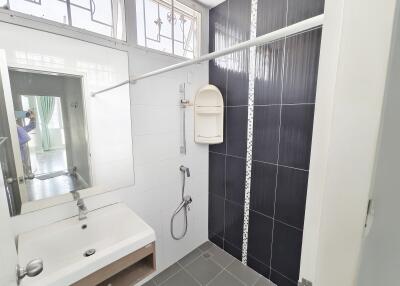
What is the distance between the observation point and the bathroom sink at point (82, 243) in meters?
0.88

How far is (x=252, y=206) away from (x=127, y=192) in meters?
1.14

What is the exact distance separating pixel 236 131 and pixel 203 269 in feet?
4.68

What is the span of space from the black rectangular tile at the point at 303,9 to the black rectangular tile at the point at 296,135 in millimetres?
614

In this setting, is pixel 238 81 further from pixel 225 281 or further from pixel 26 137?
pixel 225 281

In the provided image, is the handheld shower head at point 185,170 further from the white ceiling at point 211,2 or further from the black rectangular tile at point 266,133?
the white ceiling at point 211,2

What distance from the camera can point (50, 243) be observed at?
1104 mm

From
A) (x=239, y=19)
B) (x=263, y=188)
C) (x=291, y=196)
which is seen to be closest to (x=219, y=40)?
(x=239, y=19)

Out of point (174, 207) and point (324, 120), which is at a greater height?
point (324, 120)

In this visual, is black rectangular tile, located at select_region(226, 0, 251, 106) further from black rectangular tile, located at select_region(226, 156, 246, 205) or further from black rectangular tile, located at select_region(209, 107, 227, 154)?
black rectangular tile, located at select_region(226, 156, 246, 205)

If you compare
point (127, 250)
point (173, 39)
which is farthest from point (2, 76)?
point (173, 39)

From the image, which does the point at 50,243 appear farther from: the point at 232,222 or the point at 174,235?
the point at 232,222

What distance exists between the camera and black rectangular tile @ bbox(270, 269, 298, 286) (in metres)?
1.58

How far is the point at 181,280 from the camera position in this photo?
176 cm

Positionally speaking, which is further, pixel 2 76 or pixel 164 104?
pixel 164 104
